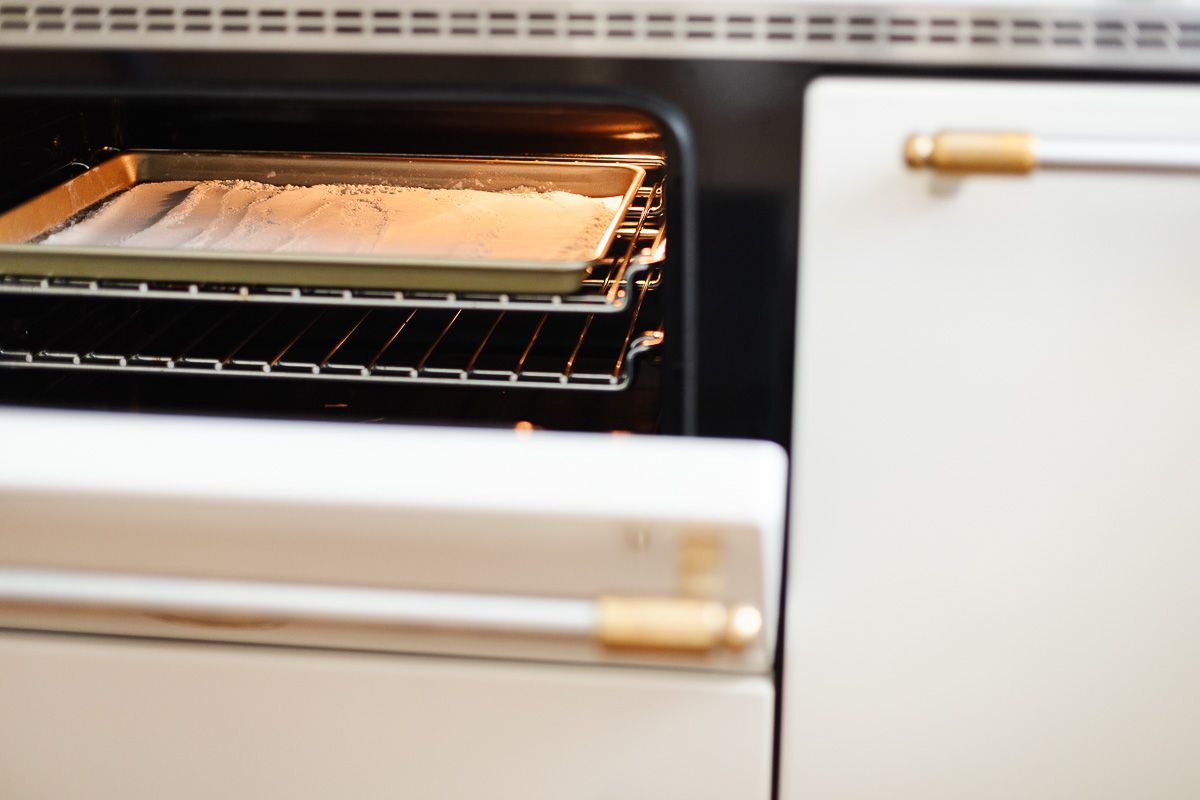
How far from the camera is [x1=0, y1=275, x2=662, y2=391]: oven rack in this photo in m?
1.05

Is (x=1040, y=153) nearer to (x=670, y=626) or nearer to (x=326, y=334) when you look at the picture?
(x=670, y=626)

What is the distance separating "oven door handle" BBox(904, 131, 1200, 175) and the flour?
276 mm

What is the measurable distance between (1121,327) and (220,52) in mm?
617

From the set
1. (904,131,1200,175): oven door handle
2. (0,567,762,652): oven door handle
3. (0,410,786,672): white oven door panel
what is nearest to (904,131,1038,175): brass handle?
(904,131,1200,175): oven door handle

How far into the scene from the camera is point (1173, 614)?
855 mm

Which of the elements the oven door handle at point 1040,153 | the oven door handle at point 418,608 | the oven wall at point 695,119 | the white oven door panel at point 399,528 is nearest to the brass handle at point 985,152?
the oven door handle at point 1040,153

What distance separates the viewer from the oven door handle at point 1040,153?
0.72 metres

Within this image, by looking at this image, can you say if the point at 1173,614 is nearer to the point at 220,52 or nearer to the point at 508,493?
the point at 508,493

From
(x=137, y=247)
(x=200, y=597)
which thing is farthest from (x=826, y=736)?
(x=137, y=247)

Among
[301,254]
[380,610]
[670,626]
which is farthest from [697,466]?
[301,254]

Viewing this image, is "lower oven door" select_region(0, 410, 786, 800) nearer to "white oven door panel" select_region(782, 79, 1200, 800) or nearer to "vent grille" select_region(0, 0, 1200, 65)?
"white oven door panel" select_region(782, 79, 1200, 800)

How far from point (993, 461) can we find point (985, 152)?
0.71 feet

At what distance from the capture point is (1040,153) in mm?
726

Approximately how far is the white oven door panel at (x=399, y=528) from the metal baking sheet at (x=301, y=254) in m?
0.14
